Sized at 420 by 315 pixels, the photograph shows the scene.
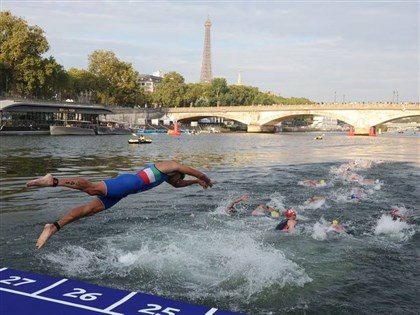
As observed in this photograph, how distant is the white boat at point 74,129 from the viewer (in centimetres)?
8419

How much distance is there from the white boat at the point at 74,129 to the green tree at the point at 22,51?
9.53 metres

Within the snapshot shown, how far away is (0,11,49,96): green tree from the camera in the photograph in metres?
85.0

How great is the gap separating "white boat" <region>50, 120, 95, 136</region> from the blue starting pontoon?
80965 millimetres

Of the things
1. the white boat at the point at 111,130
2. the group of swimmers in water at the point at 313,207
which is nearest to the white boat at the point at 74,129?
the white boat at the point at 111,130

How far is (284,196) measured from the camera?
2155cm

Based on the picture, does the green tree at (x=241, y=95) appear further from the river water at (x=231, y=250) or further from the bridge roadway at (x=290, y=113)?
the river water at (x=231, y=250)

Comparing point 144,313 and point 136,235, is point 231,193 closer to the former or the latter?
point 136,235

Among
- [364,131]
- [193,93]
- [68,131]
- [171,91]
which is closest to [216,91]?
[193,93]

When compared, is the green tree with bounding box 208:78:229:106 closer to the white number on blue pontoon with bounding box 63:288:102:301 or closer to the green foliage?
the green foliage

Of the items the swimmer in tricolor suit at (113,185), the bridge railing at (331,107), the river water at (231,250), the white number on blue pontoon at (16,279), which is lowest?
the river water at (231,250)

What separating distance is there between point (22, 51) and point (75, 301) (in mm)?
88743

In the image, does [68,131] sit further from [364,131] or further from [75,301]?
[75,301]

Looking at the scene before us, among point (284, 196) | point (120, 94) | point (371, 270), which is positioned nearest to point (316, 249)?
point (371, 270)

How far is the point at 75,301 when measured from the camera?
20.8ft
